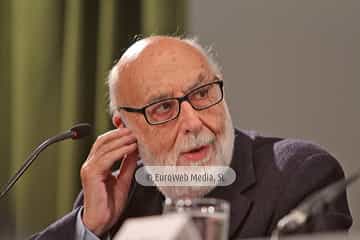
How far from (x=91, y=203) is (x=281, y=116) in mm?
584

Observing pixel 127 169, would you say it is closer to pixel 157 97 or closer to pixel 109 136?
pixel 109 136

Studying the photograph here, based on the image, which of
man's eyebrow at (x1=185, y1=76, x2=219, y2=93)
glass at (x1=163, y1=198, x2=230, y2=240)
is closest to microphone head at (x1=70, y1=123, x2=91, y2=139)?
man's eyebrow at (x1=185, y1=76, x2=219, y2=93)

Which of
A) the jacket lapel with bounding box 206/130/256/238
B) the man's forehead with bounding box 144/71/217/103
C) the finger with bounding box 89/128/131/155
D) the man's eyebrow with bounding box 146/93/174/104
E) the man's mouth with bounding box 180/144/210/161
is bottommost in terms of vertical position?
the jacket lapel with bounding box 206/130/256/238

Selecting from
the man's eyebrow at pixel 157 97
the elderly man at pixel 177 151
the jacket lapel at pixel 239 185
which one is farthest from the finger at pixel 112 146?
the jacket lapel at pixel 239 185

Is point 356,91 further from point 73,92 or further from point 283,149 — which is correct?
point 73,92

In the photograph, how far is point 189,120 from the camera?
1.82 meters

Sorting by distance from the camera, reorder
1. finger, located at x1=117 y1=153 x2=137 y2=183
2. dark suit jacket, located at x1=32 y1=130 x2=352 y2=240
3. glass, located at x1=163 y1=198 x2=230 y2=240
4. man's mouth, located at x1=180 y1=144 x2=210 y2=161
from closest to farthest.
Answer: glass, located at x1=163 y1=198 x2=230 y2=240 < dark suit jacket, located at x1=32 y1=130 x2=352 y2=240 < man's mouth, located at x1=180 y1=144 x2=210 y2=161 < finger, located at x1=117 y1=153 x2=137 y2=183

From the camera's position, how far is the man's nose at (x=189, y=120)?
71.2 inches

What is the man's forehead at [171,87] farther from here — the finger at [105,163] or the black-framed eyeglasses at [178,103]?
the finger at [105,163]

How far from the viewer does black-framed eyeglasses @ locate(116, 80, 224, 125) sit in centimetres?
185

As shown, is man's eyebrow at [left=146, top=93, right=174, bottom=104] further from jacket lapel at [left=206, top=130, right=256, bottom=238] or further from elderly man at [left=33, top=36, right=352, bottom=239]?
jacket lapel at [left=206, top=130, right=256, bottom=238]

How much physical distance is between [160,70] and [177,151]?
0.63 ft

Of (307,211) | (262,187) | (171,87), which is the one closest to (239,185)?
(262,187)

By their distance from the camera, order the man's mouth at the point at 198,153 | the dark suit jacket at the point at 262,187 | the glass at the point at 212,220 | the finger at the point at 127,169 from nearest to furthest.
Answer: the glass at the point at 212,220
the dark suit jacket at the point at 262,187
the man's mouth at the point at 198,153
the finger at the point at 127,169
